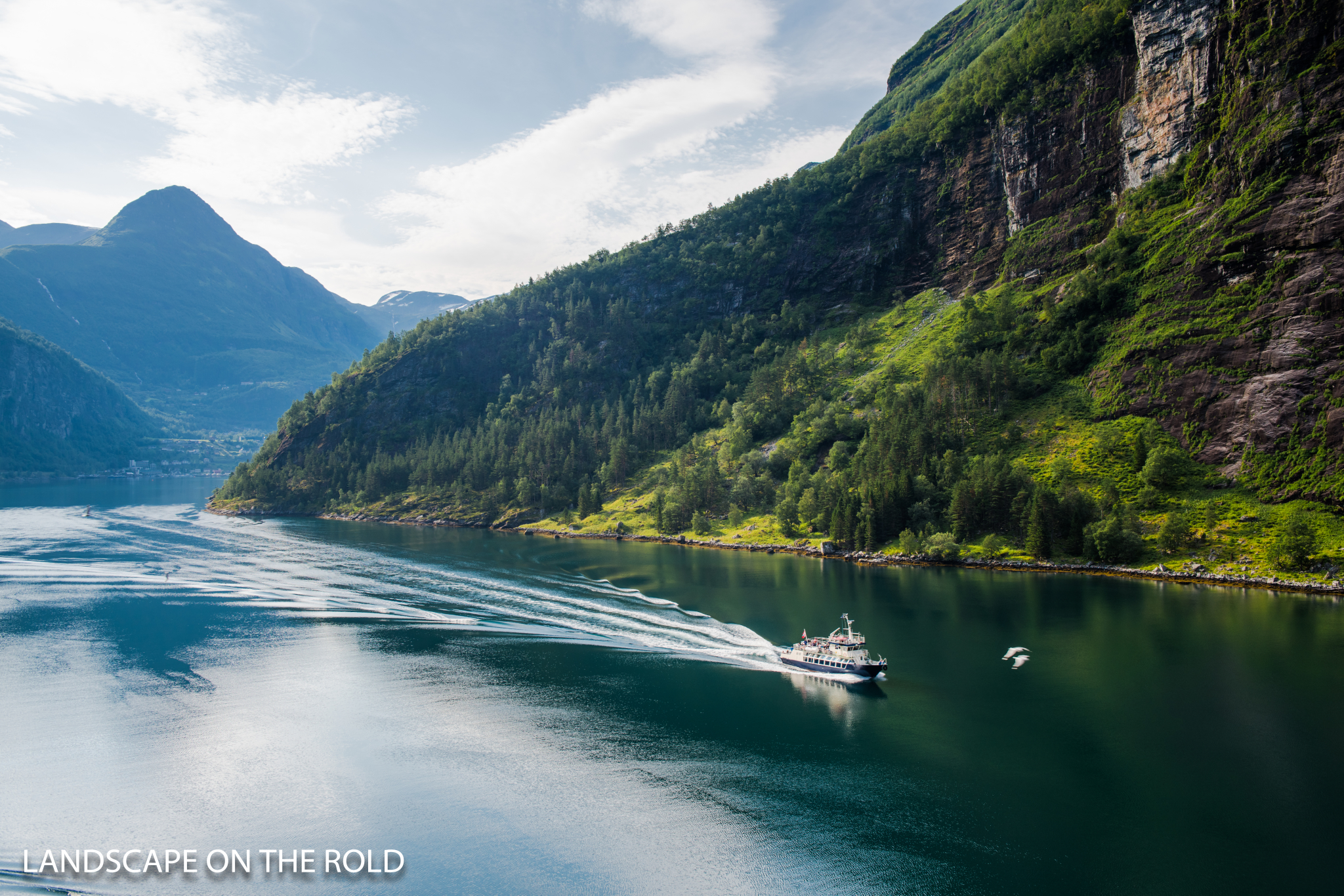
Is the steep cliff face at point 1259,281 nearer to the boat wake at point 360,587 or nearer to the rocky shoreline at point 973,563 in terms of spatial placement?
the rocky shoreline at point 973,563

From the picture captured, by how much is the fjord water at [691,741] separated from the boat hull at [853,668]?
126 cm

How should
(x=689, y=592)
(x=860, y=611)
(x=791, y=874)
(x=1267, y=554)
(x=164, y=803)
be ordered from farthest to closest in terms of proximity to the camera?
1. (x=689, y=592)
2. (x=1267, y=554)
3. (x=860, y=611)
4. (x=164, y=803)
5. (x=791, y=874)

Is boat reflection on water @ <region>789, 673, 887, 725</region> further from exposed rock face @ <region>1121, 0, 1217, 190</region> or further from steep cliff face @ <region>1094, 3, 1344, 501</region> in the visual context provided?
exposed rock face @ <region>1121, 0, 1217, 190</region>

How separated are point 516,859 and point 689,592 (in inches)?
2429

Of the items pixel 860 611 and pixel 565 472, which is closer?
pixel 860 611

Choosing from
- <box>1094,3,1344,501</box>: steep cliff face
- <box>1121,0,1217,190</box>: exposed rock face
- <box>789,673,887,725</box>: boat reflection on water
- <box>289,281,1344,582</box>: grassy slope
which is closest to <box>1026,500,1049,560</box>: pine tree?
<box>289,281,1344,582</box>: grassy slope

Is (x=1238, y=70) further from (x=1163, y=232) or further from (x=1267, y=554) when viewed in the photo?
(x=1267, y=554)

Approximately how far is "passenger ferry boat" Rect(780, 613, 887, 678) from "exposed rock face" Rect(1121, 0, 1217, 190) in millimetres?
152964

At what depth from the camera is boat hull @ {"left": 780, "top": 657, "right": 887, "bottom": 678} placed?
60750 mm

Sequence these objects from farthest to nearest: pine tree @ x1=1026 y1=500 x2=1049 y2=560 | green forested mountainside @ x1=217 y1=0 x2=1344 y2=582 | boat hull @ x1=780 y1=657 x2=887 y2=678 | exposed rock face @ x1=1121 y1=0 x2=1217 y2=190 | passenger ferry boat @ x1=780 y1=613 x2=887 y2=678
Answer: exposed rock face @ x1=1121 y1=0 x2=1217 y2=190 → pine tree @ x1=1026 y1=500 x2=1049 y2=560 → green forested mountainside @ x1=217 y1=0 x2=1344 y2=582 → passenger ferry boat @ x1=780 y1=613 x2=887 y2=678 → boat hull @ x1=780 y1=657 x2=887 y2=678

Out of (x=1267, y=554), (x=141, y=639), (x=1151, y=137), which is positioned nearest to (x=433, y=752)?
(x=141, y=639)

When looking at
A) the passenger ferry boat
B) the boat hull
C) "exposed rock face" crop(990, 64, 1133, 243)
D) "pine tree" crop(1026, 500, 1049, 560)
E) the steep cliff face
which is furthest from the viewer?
"exposed rock face" crop(990, 64, 1133, 243)

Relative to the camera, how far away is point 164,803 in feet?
133

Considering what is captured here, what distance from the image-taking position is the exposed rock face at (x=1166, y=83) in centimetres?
14912
